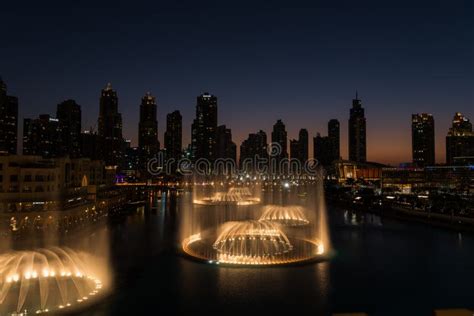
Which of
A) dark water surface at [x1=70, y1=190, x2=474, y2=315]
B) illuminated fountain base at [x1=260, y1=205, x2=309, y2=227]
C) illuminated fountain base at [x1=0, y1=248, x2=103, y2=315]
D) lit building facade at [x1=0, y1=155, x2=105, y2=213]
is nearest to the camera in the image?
illuminated fountain base at [x1=0, y1=248, x2=103, y2=315]

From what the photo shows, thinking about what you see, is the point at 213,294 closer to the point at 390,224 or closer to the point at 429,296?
the point at 429,296

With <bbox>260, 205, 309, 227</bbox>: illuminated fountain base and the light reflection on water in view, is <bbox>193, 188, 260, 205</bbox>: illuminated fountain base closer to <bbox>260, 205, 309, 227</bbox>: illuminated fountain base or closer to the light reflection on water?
<bbox>260, 205, 309, 227</bbox>: illuminated fountain base

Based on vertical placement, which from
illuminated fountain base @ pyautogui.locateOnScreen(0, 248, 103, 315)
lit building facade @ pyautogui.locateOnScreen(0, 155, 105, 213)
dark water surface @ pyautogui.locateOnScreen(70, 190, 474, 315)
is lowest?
dark water surface @ pyautogui.locateOnScreen(70, 190, 474, 315)

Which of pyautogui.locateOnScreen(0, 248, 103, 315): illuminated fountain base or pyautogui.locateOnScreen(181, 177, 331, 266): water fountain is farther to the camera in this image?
pyautogui.locateOnScreen(181, 177, 331, 266): water fountain

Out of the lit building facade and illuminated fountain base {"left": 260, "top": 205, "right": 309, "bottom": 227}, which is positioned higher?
the lit building facade

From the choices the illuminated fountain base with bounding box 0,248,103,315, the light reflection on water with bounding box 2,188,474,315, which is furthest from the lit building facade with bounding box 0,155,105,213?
the illuminated fountain base with bounding box 0,248,103,315

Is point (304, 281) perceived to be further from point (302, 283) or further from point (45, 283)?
point (45, 283)
